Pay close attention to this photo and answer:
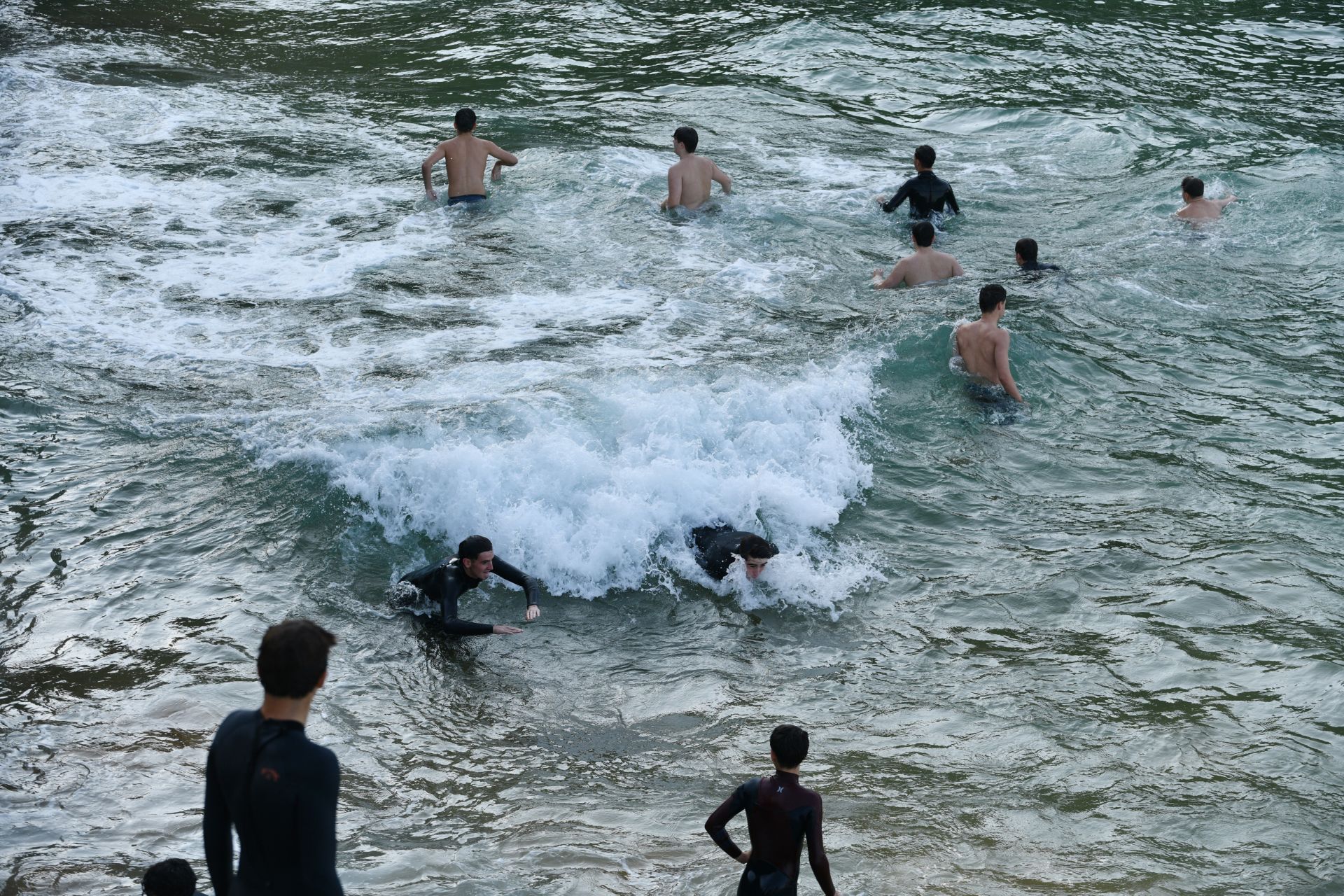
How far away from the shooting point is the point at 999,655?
7.51m

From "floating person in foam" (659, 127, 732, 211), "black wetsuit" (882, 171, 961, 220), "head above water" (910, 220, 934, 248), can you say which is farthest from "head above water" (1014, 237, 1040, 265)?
"floating person in foam" (659, 127, 732, 211)

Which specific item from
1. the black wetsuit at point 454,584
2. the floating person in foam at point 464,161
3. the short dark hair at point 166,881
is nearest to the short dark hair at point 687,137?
the floating person in foam at point 464,161

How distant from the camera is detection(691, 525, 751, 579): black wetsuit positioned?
27.6 feet

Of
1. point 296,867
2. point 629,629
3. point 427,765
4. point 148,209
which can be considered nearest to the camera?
point 296,867

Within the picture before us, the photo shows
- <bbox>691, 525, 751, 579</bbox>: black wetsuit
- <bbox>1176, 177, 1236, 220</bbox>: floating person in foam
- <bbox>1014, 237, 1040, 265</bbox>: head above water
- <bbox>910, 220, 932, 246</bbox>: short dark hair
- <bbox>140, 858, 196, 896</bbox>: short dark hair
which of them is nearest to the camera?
<bbox>140, 858, 196, 896</bbox>: short dark hair

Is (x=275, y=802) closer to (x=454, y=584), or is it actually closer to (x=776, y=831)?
(x=776, y=831)

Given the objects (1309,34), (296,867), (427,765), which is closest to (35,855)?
(427,765)

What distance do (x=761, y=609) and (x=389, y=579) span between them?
2621mm

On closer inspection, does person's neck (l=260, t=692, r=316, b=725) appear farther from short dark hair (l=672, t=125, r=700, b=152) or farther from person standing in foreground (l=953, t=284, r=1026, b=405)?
short dark hair (l=672, t=125, r=700, b=152)

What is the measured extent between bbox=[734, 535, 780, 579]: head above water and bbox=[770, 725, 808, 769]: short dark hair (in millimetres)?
3223

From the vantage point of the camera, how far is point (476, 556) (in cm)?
769

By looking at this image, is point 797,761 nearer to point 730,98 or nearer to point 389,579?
point 389,579

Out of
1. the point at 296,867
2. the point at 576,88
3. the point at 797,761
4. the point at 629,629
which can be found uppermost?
the point at 576,88

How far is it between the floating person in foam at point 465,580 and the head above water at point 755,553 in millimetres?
1406
